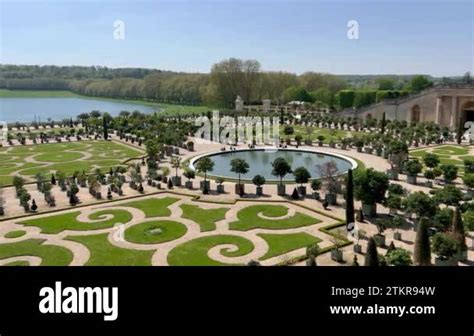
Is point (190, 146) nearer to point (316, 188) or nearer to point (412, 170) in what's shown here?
point (316, 188)

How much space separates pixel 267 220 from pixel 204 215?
4.57m

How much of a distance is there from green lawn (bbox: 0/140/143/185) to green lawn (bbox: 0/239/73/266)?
17.6m

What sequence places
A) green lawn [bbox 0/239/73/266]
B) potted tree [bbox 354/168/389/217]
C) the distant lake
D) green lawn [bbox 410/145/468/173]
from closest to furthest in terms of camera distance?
1. green lawn [bbox 0/239/73/266]
2. potted tree [bbox 354/168/389/217]
3. green lawn [bbox 410/145/468/173]
4. the distant lake

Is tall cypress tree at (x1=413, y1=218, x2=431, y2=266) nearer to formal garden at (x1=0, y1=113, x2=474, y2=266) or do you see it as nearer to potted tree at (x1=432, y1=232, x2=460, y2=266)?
formal garden at (x1=0, y1=113, x2=474, y2=266)

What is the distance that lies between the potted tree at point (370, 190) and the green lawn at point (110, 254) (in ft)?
Answer: 49.4

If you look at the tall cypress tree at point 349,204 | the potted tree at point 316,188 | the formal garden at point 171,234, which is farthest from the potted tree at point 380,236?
the potted tree at point 316,188

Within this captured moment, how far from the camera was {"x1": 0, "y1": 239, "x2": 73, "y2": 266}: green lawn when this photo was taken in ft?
75.6

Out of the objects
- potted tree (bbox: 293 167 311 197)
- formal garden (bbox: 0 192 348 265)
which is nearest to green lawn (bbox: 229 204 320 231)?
formal garden (bbox: 0 192 348 265)

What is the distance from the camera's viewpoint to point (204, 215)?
98.5 feet

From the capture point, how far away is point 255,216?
1172 inches

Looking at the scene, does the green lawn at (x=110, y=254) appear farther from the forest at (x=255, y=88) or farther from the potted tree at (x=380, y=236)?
the forest at (x=255, y=88)
